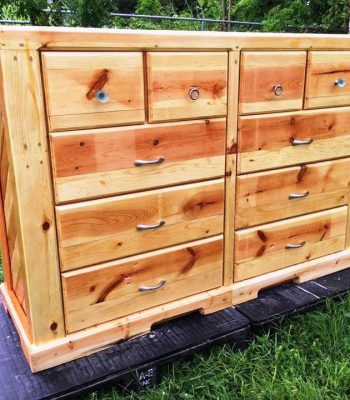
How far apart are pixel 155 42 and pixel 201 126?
0.39m

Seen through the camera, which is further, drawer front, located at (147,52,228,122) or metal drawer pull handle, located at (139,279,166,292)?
metal drawer pull handle, located at (139,279,166,292)

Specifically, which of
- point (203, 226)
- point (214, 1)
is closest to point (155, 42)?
point (203, 226)

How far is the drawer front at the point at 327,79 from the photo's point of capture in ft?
7.10

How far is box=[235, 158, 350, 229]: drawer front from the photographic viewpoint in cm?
214

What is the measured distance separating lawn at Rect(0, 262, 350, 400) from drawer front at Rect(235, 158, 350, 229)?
54 cm

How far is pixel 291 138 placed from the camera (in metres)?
2.18

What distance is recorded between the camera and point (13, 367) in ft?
5.89

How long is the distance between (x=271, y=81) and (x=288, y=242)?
825mm

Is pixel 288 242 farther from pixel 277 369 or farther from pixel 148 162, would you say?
pixel 148 162

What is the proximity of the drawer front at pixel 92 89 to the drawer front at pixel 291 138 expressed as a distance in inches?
21.7

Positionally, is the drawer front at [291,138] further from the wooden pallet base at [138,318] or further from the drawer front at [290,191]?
the wooden pallet base at [138,318]

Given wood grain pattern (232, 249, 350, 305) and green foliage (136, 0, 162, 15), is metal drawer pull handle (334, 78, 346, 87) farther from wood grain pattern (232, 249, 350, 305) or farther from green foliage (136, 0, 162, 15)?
green foliage (136, 0, 162, 15)

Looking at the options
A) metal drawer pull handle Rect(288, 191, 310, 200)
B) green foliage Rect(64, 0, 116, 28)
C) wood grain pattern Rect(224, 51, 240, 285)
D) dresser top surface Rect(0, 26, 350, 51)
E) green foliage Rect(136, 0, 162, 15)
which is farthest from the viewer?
green foliage Rect(136, 0, 162, 15)

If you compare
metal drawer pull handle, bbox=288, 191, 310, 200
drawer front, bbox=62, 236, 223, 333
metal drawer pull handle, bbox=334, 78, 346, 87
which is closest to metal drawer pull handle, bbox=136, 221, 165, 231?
drawer front, bbox=62, 236, 223, 333
